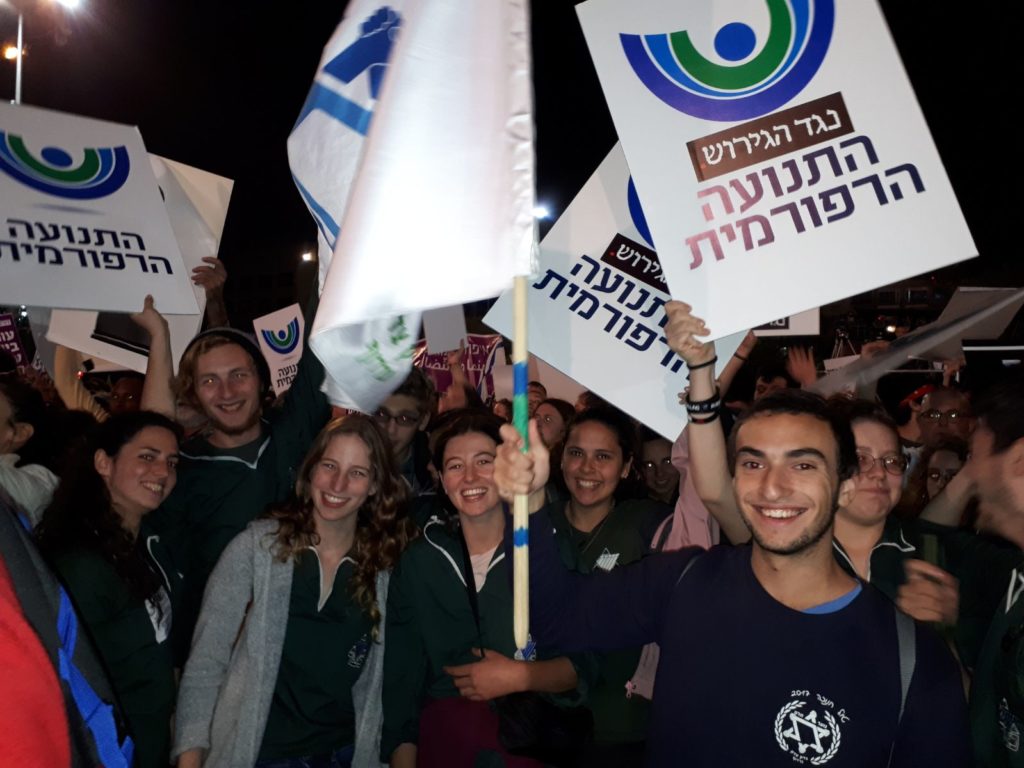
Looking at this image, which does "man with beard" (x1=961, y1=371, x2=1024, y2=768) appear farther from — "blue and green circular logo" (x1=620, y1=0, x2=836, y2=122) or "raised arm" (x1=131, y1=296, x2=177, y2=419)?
"raised arm" (x1=131, y1=296, x2=177, y2=419)

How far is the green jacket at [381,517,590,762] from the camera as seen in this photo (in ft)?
9.71

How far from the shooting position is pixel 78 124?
4.13m

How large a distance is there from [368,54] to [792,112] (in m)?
1.28

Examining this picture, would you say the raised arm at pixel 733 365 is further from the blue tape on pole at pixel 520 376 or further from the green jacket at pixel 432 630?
the blue tape on pole at pixel 520 376

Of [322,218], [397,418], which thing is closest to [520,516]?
[322,218]

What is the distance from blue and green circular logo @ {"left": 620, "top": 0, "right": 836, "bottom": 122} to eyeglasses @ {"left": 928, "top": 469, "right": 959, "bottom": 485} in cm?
291

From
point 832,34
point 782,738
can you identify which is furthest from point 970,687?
point 832,34

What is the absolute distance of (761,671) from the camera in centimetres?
203

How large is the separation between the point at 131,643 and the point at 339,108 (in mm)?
2026

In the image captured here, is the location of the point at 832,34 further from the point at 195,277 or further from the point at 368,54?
the point at 195,277

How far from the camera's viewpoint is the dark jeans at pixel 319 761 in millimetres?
2898

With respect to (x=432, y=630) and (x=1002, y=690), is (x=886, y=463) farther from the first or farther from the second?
(x=432, y=630)

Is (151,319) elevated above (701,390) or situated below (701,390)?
above

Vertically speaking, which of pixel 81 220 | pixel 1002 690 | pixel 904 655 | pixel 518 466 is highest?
pixel 81 220
